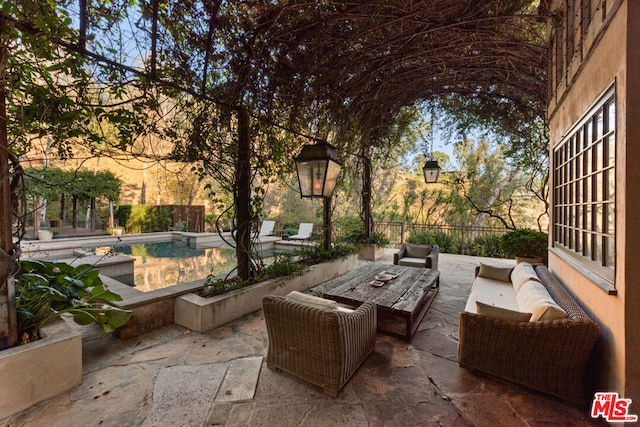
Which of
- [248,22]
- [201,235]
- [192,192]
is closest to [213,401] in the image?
[248,22]

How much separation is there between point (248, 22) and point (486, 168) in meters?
10.8

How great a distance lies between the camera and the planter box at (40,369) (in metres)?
1.70

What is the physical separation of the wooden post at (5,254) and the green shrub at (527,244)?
261 inches

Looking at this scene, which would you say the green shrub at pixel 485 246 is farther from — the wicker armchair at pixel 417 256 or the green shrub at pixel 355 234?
the wicker armchair at pixel 417 256

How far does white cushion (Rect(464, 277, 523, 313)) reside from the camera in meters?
3.00

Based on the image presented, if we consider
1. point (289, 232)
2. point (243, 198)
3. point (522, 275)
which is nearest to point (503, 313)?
point (522, 275)

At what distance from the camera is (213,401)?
187 centimetres

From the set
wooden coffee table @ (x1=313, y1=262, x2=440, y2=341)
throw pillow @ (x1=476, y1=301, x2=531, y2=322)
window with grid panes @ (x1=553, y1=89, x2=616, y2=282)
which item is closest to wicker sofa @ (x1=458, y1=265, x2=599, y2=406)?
throw pillow @ (x1=476, y1=301, x2=531, y2=322)

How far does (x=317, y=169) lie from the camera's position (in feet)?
9.77

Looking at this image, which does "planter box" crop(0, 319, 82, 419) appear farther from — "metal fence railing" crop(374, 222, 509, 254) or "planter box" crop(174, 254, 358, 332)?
"metal fence railing" crop(374, 222, 509, 254)

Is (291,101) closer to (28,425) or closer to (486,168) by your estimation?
(28,425)

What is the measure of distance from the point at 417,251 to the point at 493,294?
2194 millimetres

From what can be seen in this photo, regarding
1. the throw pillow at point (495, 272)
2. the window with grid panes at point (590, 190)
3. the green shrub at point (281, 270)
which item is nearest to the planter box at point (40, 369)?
the green shrub at point (281, 270)

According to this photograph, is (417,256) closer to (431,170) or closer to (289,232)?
(431,170)
